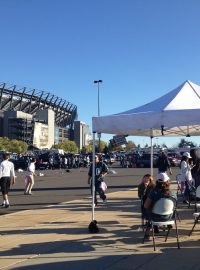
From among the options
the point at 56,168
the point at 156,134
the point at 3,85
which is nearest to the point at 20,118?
the point at 3,85

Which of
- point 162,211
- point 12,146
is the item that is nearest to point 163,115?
point 162,211

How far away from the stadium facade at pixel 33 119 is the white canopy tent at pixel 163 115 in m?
140

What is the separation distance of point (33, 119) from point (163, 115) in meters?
152

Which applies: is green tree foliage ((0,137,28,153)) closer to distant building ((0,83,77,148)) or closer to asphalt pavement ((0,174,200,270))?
distant building ((0,83,77,148))

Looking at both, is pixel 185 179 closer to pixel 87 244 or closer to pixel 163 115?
pixel 163 115

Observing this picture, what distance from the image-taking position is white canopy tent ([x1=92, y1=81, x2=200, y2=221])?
9.16 meters

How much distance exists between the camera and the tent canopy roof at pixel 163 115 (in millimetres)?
9164

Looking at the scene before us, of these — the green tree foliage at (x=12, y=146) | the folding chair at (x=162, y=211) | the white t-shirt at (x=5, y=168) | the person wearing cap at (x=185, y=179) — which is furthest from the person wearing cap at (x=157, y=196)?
the green tree foliage at (x=12, y=146)

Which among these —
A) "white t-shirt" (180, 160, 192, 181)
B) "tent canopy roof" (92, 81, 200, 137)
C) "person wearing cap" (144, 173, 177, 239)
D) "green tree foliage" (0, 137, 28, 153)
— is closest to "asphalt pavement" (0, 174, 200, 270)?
"person wearing cap" (144, 173, 177, 239)

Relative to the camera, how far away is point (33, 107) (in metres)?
182

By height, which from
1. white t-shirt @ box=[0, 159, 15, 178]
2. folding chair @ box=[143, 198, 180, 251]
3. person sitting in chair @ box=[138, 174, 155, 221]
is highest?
white t-shirt @ box=[0, 159, 15, 178]

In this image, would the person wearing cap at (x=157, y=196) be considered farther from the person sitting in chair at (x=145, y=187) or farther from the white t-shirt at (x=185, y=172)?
the white t-shirt at (x=185, y=172)

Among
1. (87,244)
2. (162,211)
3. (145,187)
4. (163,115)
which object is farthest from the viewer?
(145,187)

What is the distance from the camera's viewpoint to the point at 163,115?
366 inches
